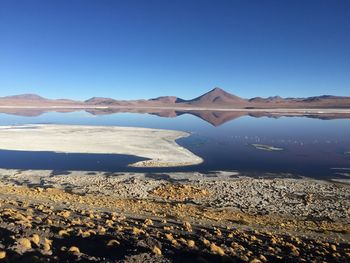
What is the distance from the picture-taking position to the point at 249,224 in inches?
464

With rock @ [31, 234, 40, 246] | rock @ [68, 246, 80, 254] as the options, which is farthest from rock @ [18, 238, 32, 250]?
rock @ [68, 246, 80, 254]

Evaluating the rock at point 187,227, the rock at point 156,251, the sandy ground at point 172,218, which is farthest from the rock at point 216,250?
the rock at point 187,227

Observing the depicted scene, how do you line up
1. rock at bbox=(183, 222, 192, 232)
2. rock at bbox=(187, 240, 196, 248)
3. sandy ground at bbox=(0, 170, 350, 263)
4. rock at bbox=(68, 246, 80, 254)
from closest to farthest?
1. rock at bbox=(68, 246, 80, 254)
2. sandy ground at bbox=(0, 170, 350, 263)
3. rock at bbox=(187, 240, 196, 248)
4. rock at bbox=(183, 222, 192, 232)

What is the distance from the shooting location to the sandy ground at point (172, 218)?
7.99m

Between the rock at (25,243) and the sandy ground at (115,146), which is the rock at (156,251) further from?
the sandy ground at (115,146)

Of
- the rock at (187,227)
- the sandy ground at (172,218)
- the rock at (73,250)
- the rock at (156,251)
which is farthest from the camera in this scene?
the rock at (187,227)

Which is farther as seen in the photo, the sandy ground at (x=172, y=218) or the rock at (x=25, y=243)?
the sandy ground at (x=172, y=218)

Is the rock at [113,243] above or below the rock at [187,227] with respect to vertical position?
above

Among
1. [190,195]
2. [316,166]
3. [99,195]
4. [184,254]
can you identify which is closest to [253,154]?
[316,166]

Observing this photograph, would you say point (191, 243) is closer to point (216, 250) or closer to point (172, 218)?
point (216, 250)

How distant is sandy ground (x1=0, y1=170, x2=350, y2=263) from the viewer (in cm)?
799

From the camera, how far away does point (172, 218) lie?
38.6ft

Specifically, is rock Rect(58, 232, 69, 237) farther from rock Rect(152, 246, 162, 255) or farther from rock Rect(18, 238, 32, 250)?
rock Rect(152, 246, 162, 255)

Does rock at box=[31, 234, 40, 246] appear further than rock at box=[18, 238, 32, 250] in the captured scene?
Yes
